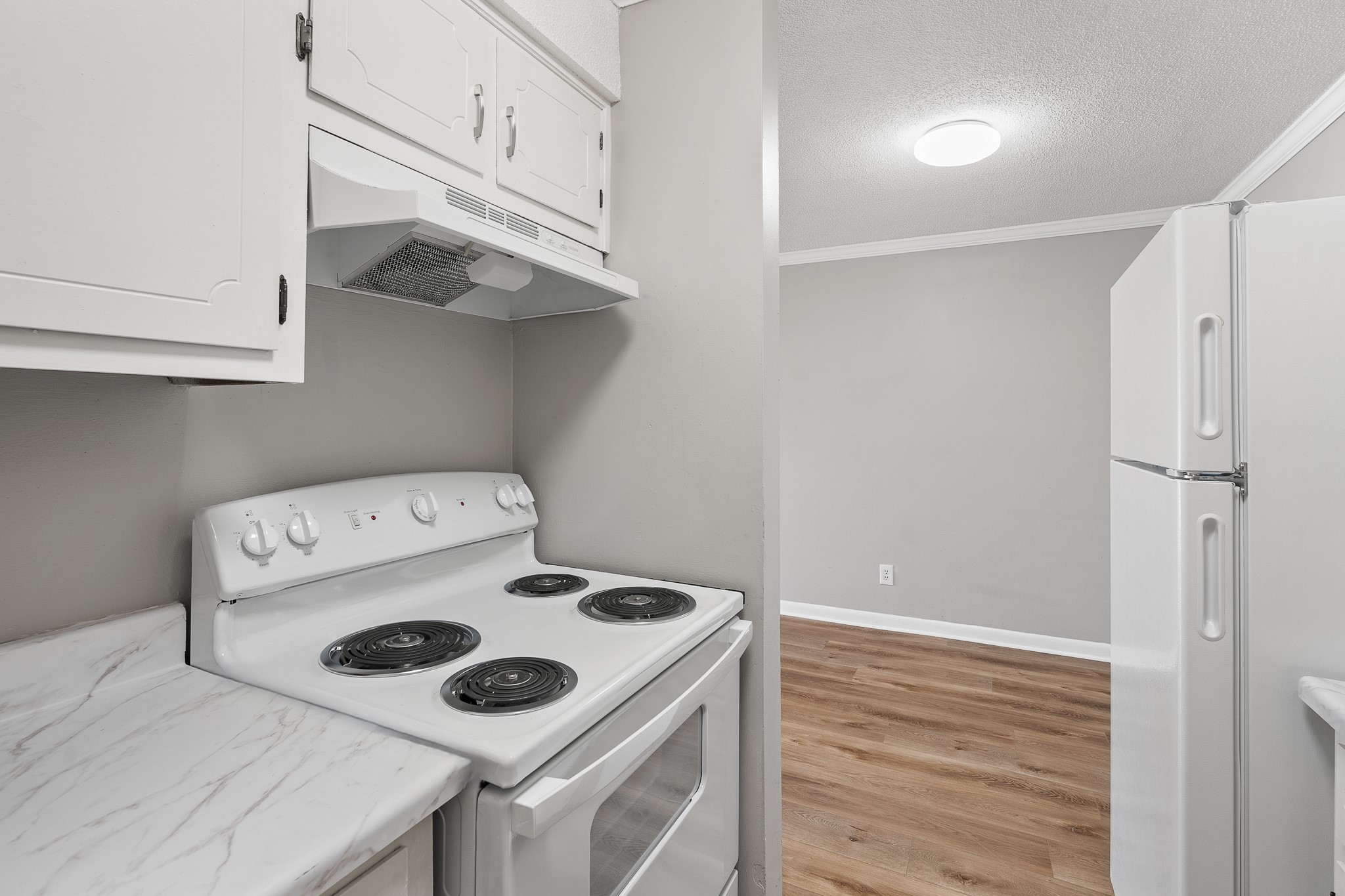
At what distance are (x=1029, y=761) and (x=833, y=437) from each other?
2.07 meters

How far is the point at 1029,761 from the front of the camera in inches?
93.2

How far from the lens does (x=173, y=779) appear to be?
69 cm

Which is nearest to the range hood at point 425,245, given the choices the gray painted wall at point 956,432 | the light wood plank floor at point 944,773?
the light wood plank floor at point 944,773

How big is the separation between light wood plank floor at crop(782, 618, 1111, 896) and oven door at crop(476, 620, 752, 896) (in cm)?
75

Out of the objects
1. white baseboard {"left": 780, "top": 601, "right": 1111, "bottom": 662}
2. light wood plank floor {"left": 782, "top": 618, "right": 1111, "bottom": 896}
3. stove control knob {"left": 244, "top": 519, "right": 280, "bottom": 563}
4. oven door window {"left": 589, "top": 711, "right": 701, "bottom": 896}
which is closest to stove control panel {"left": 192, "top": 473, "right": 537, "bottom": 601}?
stove control knob {"left": 244, "top": 519, "right": 280, "bottom": 563}

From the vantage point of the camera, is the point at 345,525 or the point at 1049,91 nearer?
the point at 345,525

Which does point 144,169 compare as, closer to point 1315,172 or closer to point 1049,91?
point 1049,91

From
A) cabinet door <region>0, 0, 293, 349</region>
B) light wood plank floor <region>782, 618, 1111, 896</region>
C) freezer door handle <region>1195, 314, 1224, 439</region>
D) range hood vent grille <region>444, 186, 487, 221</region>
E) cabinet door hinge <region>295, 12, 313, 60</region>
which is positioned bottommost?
light wood plank floor <region>782, 618, 1111, 896</region>

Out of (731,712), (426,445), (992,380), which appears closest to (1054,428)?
(992,380)

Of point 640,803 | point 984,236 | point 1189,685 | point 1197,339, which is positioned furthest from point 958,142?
point 640,803

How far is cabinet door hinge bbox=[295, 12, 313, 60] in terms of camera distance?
92 centimetres

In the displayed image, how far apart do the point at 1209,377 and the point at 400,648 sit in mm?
1454

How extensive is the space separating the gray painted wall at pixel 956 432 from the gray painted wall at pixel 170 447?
2912 millimetres

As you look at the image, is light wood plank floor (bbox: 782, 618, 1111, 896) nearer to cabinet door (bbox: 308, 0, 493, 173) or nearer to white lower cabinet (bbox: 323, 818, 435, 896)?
white lower cabinet (bbox: 323, 818, 435, 896)
